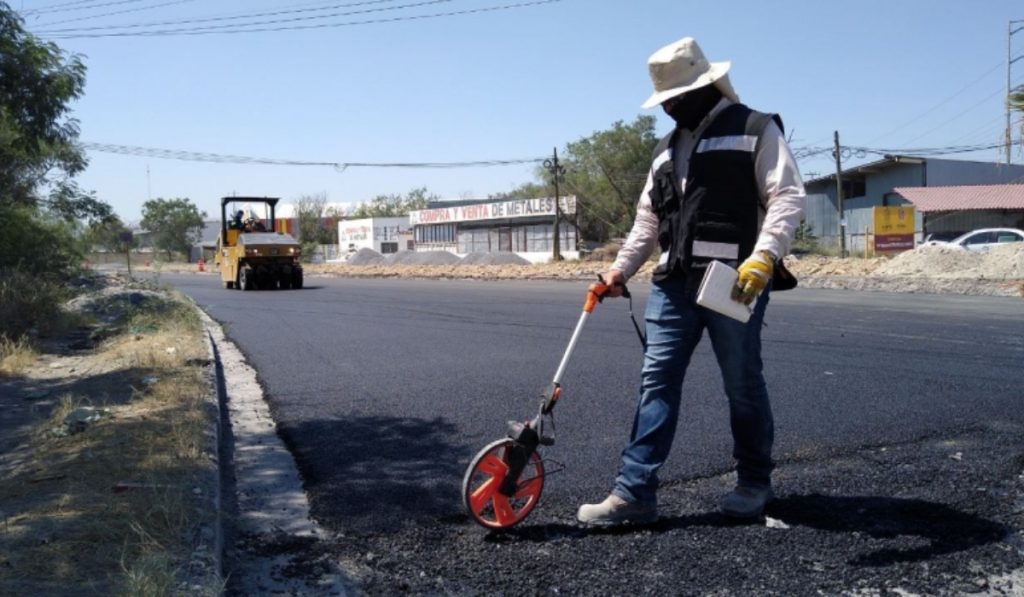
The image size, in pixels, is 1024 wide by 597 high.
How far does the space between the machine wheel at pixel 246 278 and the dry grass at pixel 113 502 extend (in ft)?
65.7

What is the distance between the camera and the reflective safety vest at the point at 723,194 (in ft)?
11.3

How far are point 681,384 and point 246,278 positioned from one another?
23.9 metres

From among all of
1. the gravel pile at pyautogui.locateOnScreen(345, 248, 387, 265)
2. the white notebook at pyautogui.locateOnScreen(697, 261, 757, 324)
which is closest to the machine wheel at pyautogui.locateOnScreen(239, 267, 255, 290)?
the white notebook at pyautogui.locateOnScreen(697, 261, 757, 324)

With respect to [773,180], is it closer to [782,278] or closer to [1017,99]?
[782,278]

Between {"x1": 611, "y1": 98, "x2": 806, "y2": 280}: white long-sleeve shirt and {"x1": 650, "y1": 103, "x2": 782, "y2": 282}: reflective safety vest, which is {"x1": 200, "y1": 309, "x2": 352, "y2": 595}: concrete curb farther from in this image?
{"x1": 611, "y1": 98, "x2": 806, "y2": 280}: white long-sleeve shirt

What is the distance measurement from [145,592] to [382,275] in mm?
37521

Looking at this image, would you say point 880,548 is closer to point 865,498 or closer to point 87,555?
point 865,498

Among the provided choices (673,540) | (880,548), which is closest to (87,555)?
(673,540)

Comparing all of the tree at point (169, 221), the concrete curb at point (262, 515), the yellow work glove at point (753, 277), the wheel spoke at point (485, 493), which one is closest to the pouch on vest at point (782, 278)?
the yellow work glove at point (753, 277)

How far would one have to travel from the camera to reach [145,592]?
2613mm

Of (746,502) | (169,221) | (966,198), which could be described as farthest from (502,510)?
(169,221)

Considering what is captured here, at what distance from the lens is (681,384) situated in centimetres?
359

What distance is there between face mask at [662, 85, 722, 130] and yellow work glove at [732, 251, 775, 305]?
68cm

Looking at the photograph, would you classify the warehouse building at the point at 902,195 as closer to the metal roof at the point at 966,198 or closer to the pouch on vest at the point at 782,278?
the metal roof at the point at 966,198
